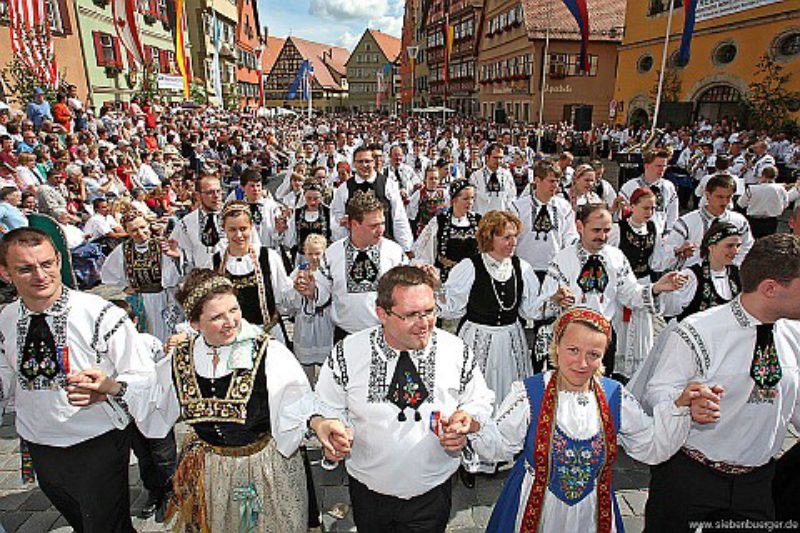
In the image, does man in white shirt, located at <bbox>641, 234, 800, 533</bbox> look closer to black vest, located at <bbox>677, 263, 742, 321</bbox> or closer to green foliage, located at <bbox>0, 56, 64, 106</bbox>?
black vest, located at <bbox>677, 263, 742, 321</bbox>

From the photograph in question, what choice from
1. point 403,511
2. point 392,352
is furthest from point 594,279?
point 403,511

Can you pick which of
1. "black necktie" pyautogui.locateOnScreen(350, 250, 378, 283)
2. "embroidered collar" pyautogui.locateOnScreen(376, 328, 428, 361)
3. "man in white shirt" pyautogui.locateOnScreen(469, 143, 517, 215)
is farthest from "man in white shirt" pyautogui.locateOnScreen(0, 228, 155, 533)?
"man in white shirt" pyautogui.locateOnScreen(469, 143, 517, 215)

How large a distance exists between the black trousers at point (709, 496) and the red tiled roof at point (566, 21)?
32.6m

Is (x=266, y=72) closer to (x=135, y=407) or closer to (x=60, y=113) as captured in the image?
(x=60, y=113)

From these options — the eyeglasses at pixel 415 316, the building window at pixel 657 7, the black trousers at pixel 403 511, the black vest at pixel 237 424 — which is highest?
the building window at pixel 657 7

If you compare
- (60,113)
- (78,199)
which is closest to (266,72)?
(60,113)

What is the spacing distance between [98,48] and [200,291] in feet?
78.5

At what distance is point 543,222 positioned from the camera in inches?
230

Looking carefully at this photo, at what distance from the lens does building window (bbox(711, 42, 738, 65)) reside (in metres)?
20.6

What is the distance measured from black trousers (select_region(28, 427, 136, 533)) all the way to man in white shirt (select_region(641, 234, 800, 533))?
3.02m

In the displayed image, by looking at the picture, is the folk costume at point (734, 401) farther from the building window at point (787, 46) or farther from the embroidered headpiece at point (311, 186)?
the building window at point (787, 46)

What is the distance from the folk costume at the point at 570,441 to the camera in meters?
2.54

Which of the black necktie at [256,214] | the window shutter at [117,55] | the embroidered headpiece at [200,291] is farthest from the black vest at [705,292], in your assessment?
the window shutter at [117,55]

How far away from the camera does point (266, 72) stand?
77.1m
